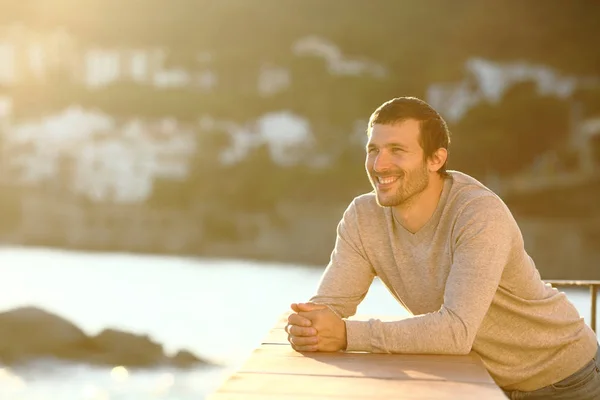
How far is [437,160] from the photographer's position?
1.90 meters

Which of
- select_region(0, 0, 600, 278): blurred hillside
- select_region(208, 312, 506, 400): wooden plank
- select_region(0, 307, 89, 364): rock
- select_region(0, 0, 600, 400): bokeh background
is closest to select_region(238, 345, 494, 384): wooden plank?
select_region(208, 312, 506, 400): wooden plank

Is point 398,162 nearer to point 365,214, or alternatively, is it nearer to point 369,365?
point 365,214

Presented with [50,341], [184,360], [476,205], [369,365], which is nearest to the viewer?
[369,365]

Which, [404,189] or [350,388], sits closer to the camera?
[350,388]

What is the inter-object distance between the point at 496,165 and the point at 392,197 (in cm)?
3799

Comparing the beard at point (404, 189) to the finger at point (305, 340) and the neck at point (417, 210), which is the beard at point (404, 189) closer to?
the neck at point (417, 210)

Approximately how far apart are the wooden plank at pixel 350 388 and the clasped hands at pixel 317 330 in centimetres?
24

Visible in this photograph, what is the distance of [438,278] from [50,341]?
26.2 ft

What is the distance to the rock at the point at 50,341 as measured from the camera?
874 centimetres

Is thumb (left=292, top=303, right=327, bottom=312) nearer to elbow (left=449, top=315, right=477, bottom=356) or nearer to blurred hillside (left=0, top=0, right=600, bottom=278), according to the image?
elbow (left=449, top=315, right=477, bottom=356)

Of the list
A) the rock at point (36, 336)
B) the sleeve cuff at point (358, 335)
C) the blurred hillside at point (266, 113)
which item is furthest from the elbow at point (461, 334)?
the blurred hillside at point (266, 113)

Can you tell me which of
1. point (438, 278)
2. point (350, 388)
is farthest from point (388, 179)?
point (350, 388)

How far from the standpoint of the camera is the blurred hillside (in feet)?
128

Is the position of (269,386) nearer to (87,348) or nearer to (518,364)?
(518,364)
